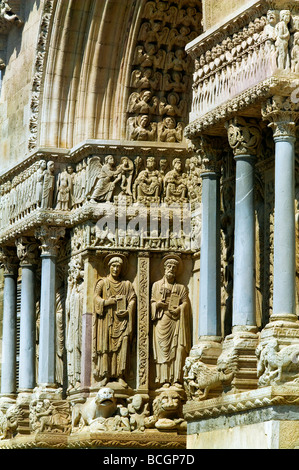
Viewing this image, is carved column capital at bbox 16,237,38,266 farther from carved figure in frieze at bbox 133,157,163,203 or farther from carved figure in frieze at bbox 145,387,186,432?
carved figure in frieze at bbox 145,387,186,432

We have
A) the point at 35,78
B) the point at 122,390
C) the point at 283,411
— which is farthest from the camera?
the point at 35,78

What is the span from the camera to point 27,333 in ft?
62.3

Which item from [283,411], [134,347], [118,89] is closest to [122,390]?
[134,347]

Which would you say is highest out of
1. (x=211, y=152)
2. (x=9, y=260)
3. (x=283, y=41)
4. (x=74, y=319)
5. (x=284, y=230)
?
(x=283, y=41)

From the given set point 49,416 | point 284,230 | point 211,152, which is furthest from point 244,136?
point 49,416

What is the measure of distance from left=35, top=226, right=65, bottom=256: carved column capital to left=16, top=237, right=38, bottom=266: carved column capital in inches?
26.4

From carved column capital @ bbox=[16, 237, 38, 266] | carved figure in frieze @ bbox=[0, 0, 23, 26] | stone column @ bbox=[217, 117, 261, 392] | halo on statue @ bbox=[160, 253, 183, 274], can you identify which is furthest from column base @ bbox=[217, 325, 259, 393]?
carved figure in frieze @ bbox=[0, 0, 23, 26]

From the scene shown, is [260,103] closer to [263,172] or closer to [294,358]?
[263,172]

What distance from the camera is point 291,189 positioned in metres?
13.3

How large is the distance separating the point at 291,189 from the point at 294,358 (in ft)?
5.00

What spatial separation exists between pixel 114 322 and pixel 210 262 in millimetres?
3125

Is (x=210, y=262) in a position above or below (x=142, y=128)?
below

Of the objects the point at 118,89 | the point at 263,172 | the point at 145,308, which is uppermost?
the point at 118,89

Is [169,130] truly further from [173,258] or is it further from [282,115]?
[282,115]
